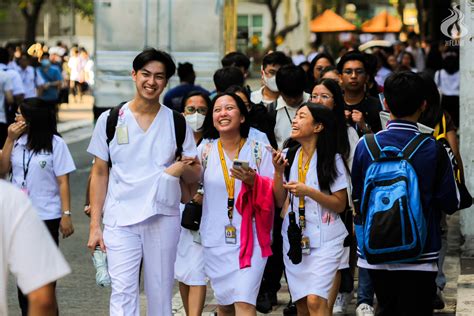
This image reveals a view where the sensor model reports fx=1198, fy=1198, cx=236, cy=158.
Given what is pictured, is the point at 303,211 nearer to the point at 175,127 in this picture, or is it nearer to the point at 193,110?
the point at 175,127

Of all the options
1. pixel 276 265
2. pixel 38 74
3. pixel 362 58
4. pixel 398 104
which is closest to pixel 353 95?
pixel 362 58

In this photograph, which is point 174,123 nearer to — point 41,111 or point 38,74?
point 41,111

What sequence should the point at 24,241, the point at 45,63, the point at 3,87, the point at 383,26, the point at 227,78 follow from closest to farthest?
the point at 24,241
the point at 227,78
the point at 3,87
the point at 45,63
the point at 383,26

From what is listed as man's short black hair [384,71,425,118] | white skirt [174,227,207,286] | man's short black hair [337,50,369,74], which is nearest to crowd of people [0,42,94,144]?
white skirt [174,227,207,286]

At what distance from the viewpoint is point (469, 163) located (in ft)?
35.7

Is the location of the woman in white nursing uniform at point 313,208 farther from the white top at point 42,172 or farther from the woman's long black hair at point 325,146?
the white top at point 42,172

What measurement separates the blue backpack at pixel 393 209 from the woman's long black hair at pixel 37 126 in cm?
291

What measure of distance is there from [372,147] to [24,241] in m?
2.91

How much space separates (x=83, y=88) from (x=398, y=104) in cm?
3952

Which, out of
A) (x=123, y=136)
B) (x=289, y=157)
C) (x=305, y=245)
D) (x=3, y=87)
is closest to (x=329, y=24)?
(x=3, y=87)

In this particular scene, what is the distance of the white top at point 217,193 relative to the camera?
7531 millimetres

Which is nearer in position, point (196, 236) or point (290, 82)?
point (196, 236)

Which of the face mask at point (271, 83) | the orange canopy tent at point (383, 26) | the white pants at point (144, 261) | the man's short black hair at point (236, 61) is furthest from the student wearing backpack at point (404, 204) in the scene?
the orange canopy tent at point (383, 26)

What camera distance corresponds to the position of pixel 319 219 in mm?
7566
